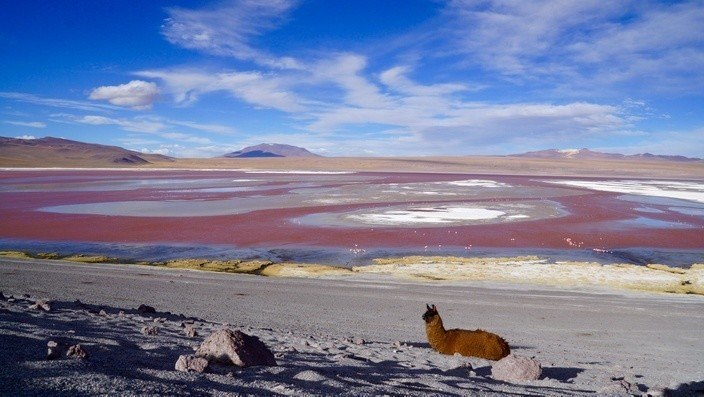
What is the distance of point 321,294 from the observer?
12461mm

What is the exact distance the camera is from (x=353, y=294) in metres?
12.6

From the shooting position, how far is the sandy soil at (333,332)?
15.1ft

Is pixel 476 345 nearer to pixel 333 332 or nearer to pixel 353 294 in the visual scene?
pixel 333 332

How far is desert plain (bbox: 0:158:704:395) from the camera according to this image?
5270mm

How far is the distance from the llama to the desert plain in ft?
0.70

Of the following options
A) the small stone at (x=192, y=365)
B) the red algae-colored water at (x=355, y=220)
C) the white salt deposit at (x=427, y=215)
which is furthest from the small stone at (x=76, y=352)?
the white salt deposit at (x=427, y=215)

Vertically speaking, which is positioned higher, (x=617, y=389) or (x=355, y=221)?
(x=355, y=221)

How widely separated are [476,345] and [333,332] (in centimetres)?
274

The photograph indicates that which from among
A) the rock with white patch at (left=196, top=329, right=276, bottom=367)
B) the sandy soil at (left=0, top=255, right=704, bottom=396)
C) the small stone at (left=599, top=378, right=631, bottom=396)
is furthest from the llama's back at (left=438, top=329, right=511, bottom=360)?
the rock with white patch at (left=196, top=329, right=276, bottom=367)

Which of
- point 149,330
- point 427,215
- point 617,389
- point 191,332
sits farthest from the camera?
point 427,215

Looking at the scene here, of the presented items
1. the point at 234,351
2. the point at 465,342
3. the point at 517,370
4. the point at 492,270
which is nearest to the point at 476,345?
the point at 465,342

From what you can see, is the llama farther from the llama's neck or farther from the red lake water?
the red lake water

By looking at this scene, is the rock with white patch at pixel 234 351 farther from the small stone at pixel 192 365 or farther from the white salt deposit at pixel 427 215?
the white salt deposit at pixel 427 215

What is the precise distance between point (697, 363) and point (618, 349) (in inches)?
43.2
